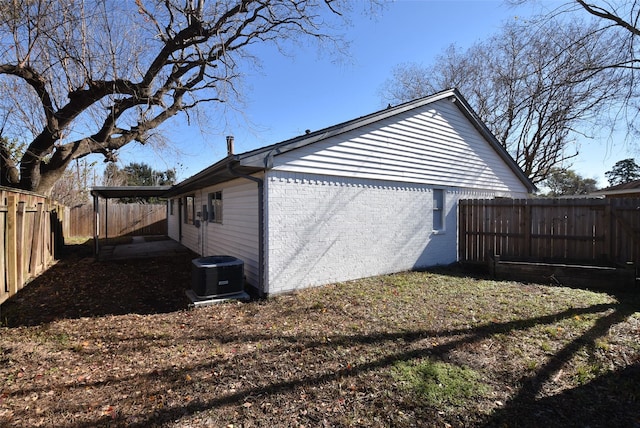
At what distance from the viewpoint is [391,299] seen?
237 inches

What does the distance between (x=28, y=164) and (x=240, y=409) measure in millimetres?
11409

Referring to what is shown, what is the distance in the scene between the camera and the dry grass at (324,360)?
2781 millimetres

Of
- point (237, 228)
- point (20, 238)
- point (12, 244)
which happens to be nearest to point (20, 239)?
point (20, 238)

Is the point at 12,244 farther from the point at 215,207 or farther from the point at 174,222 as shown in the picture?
the point at 174,222

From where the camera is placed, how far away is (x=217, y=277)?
19.5 feet

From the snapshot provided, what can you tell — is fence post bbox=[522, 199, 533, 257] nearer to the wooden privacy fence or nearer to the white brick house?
the white brick house

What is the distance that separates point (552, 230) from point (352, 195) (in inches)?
222

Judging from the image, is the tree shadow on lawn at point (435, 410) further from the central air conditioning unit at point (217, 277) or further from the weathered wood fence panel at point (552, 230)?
the weathered wood fence panel at point (552, 230)

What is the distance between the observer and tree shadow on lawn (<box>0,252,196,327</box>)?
5410 mm

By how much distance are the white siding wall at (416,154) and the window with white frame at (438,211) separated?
39cm

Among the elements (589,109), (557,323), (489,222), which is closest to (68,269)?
(557,323)

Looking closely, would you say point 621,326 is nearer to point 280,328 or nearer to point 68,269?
point 280,328

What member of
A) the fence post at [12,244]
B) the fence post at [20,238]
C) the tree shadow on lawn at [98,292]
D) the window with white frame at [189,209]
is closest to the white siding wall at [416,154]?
the tree shadow on lawn at [98,292]

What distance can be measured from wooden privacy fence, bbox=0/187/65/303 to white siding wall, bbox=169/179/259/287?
167 inches
